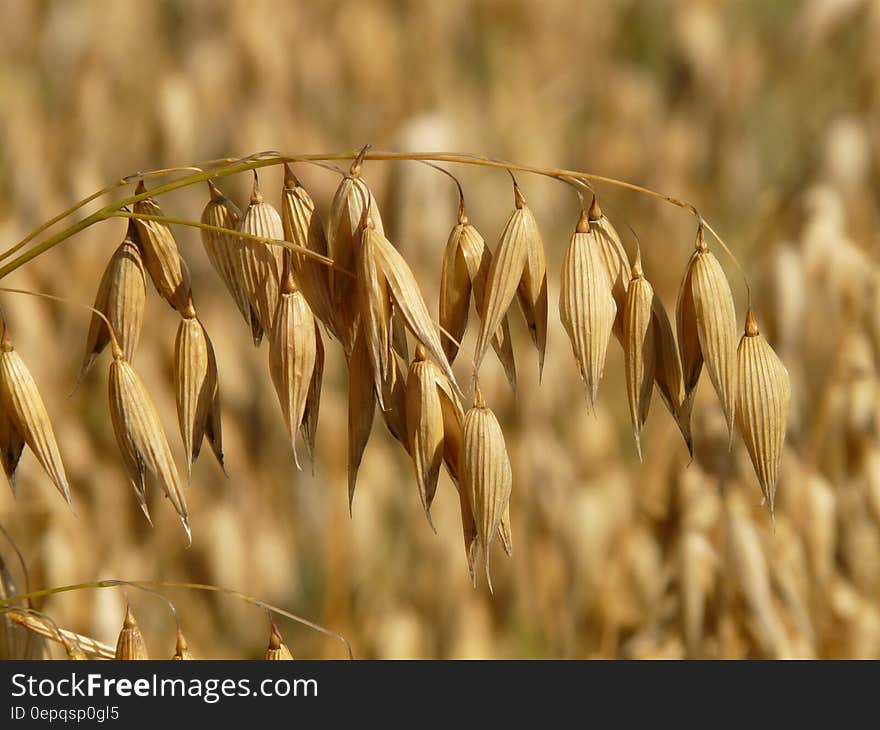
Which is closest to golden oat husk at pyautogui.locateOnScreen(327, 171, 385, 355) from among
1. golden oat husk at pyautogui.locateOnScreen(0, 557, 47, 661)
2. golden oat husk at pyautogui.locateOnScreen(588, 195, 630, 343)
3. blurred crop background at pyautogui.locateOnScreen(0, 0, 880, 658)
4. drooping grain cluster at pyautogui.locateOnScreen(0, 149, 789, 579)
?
drooping grain cluster at pyautogui.locateOnScreen(0, 149, 789, 579)

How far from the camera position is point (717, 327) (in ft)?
1.70

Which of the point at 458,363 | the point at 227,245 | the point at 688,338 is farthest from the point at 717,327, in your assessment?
the point at 458,363

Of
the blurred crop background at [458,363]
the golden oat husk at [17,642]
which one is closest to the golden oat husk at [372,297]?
the golden oat husk at [17,642]

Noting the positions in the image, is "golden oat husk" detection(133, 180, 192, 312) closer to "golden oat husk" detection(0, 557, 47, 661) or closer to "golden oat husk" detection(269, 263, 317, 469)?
"golden oat husk" detection(269, 263, 317, 469)

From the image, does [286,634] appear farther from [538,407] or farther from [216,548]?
[538,407]

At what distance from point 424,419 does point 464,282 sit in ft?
0.24

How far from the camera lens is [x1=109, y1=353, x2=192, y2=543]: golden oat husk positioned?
0.50m

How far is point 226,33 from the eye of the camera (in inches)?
54.4

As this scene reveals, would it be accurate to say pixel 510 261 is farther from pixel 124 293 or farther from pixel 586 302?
pixel 124 293

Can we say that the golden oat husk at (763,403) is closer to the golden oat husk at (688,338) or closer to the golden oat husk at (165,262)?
the golden oat husk at (688,338)

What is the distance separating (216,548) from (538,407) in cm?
45

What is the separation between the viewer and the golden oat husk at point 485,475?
0.51m
